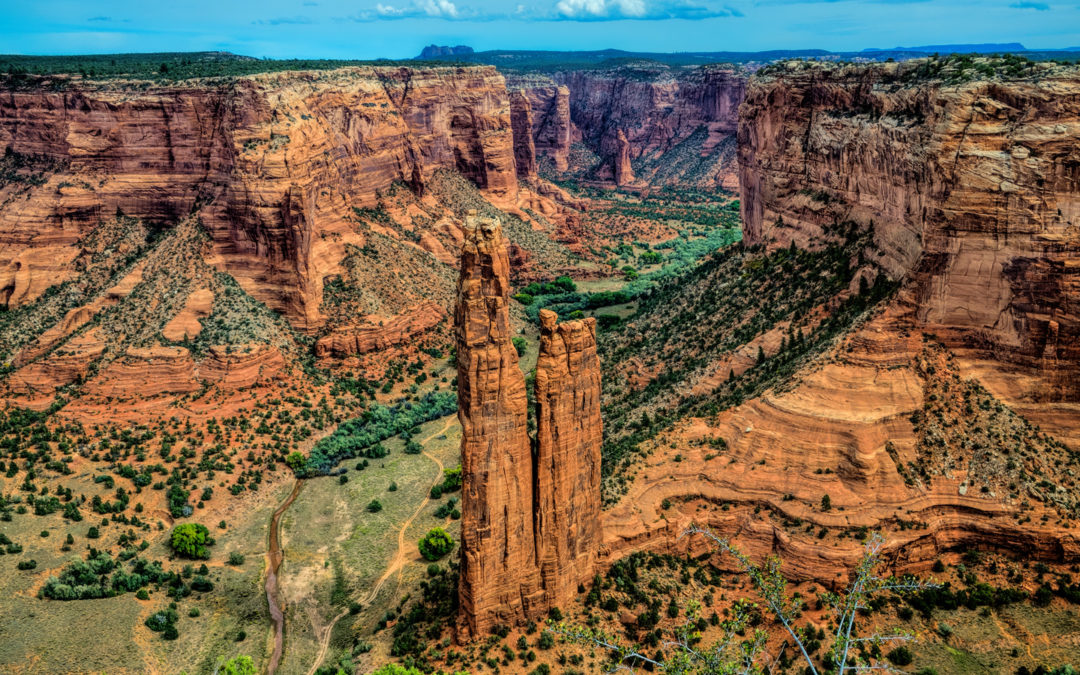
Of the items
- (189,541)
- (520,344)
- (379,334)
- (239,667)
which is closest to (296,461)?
(189,541)

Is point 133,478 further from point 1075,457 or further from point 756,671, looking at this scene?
point 1075,457

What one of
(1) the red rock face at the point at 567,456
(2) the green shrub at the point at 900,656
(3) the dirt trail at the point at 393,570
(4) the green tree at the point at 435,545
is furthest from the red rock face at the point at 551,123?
(2) the green shrub at the point at 900,656

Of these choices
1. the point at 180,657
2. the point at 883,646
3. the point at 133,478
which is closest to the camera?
the point at 883,646

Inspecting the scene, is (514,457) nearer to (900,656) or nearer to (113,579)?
(900,656)

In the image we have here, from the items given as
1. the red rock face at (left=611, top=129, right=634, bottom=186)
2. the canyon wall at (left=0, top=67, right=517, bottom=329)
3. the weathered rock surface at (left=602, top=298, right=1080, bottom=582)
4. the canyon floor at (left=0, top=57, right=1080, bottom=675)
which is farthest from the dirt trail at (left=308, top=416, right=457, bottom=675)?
the red rock face at (left=611, top=129, right=634, bottom=186)

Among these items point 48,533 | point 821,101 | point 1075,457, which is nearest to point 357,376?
point 48,533
